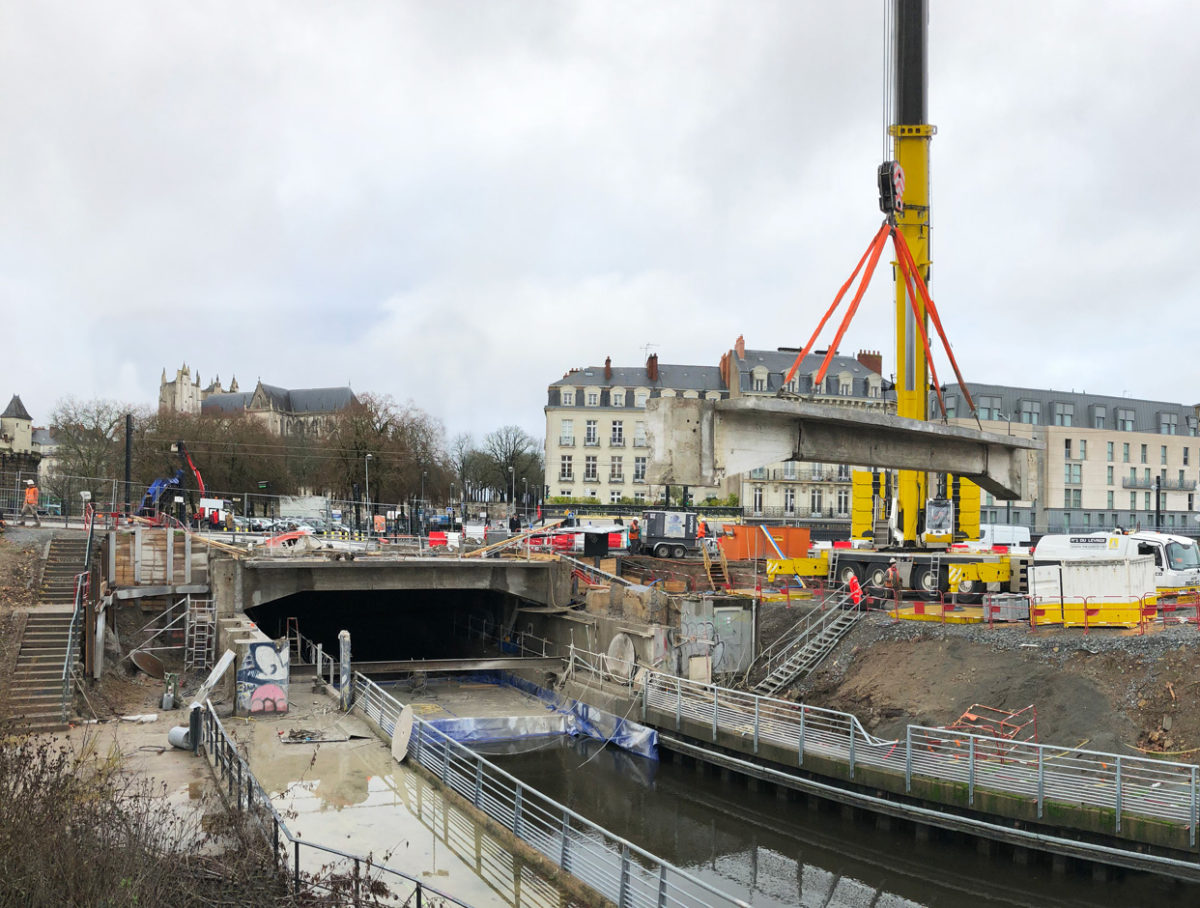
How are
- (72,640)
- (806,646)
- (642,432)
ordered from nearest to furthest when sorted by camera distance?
(72,640)
(806,646)
(642,432)

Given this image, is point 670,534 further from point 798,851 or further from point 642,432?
point 642,432

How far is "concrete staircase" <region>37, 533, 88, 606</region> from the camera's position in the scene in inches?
1057

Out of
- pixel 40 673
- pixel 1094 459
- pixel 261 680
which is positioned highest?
pixel 1094 459

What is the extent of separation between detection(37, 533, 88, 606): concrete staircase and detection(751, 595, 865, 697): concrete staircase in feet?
63.8

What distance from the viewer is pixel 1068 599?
83.5 feet

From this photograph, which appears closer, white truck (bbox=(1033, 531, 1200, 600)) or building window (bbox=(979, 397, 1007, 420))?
white truck (bbox=(1033, 531, 1200, 600))

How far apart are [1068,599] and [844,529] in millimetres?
51679

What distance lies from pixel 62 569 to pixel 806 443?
22.6 m

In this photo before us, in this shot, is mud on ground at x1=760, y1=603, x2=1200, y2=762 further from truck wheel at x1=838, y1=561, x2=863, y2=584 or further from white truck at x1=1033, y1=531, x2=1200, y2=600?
white truck at x1=1033, y1=531, x2=1200, y2=600

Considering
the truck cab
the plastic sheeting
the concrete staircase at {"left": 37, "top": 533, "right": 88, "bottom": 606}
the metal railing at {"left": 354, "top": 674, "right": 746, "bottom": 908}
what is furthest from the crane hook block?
the concrete staircase at {"left": 37, "top": 533, "right": 88, "bottom": 606}

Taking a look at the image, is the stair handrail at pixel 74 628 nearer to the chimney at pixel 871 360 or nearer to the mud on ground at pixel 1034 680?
the mud on ground at pixel 1034 680

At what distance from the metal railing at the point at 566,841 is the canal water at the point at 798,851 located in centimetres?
141

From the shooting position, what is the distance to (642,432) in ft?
260

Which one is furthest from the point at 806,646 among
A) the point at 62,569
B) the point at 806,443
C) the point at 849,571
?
the point at 62,569
